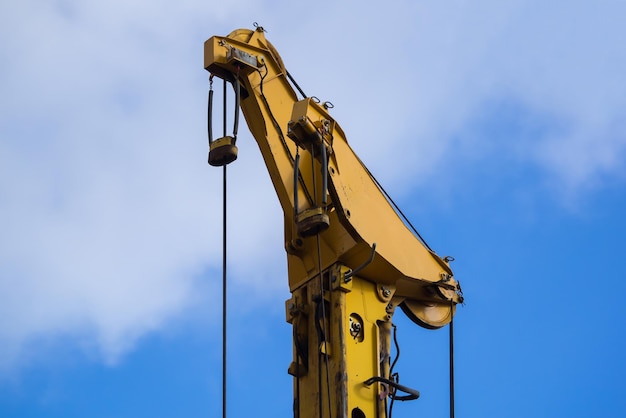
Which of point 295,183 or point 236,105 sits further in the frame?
point 236,105

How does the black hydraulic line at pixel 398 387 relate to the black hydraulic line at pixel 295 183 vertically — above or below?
below

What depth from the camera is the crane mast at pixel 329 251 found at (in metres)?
8.65

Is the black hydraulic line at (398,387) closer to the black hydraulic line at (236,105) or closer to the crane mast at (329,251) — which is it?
the crane mast at (329,251)

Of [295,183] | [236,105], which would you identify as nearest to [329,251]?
[295,183]

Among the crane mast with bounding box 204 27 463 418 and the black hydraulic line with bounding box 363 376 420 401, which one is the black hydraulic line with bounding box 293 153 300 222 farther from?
the black hydraulic line with bounding box 363 376 420 401

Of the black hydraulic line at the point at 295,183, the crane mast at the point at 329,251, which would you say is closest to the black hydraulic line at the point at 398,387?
the crane mast at the point at 329,251

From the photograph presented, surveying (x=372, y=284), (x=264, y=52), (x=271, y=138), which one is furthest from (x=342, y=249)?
(x=264, y=52)

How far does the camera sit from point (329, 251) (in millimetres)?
9086

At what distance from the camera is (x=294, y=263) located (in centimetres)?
939

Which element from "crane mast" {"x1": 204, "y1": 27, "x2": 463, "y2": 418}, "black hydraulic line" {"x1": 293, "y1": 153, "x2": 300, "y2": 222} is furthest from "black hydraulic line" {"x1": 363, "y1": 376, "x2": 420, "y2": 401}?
"black hydraulic line" {"x1": 293, "y1": 153, "x2": 300, "y2": 222}

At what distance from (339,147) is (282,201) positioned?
2.11ft

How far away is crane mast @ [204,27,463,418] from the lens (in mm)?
8648

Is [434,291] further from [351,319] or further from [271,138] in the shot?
[271,138]

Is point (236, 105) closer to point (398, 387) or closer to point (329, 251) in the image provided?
point (329, 251)
